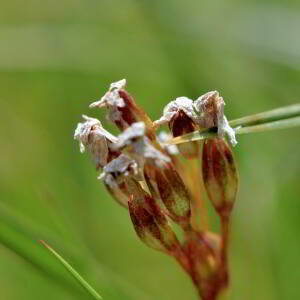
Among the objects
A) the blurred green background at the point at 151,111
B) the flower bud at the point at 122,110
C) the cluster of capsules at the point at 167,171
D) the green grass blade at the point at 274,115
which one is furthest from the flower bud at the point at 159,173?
the blurred green background at the point at 151,111

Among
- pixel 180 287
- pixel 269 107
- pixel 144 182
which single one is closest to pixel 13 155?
pixel 180 287

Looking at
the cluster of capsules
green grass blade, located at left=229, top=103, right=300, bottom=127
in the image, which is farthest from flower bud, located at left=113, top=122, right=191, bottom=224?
green grass blade, located at left=229, top=103, right=300, bottom=127

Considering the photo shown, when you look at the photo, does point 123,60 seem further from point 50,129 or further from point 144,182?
point 144,182

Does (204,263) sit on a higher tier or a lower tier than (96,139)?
lower

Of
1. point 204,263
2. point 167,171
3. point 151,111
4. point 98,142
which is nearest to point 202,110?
point 167,171

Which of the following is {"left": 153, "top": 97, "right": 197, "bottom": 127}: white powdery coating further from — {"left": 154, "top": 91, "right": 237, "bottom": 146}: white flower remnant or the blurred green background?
the blurred green background

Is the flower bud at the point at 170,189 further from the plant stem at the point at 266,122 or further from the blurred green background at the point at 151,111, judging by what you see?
the blurred green background at the point at 151,111

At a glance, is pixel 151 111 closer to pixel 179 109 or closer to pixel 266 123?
pixel 179 109
